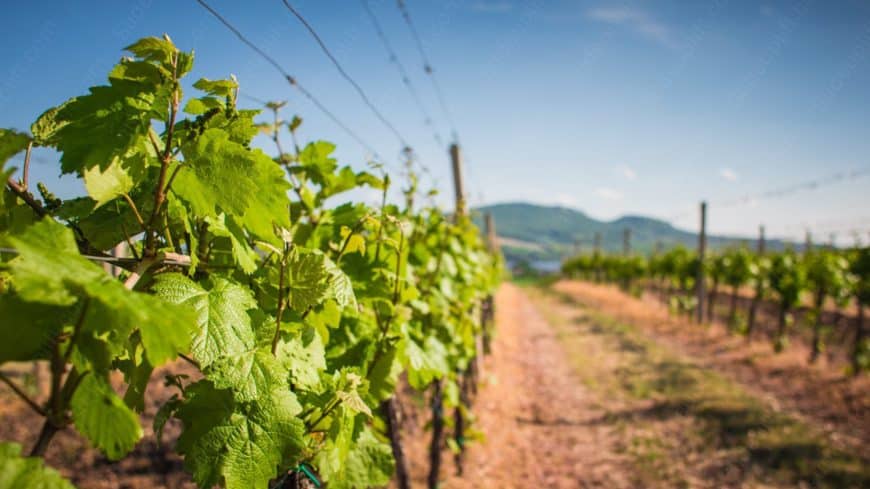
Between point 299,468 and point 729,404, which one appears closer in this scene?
point 299,468

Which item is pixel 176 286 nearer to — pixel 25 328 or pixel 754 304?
pixel 25 328

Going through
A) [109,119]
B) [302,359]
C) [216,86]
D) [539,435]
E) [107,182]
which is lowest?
[539,435]

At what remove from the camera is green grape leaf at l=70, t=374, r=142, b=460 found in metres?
0.78

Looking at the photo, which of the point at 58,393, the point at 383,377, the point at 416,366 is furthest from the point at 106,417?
the point at 416,366

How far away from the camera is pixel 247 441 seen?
1.25 meters

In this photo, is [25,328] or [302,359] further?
[302,359]

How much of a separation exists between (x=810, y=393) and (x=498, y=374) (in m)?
6.45

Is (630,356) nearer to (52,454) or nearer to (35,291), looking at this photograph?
(52,454)

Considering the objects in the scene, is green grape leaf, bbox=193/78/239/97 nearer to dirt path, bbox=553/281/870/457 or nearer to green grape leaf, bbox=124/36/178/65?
green grape leaf, bbox=124/36/178/65

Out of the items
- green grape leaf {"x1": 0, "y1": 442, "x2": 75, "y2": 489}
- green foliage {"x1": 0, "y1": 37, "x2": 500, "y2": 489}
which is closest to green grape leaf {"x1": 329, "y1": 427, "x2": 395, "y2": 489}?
green foliage {"x1": 0, "y1": 37, "x2": 500, "y2": 489}

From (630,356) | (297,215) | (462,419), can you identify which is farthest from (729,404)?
(297,215)

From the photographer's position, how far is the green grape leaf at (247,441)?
48.3 inches

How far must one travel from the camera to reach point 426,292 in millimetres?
3602

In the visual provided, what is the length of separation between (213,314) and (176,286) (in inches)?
4.1
